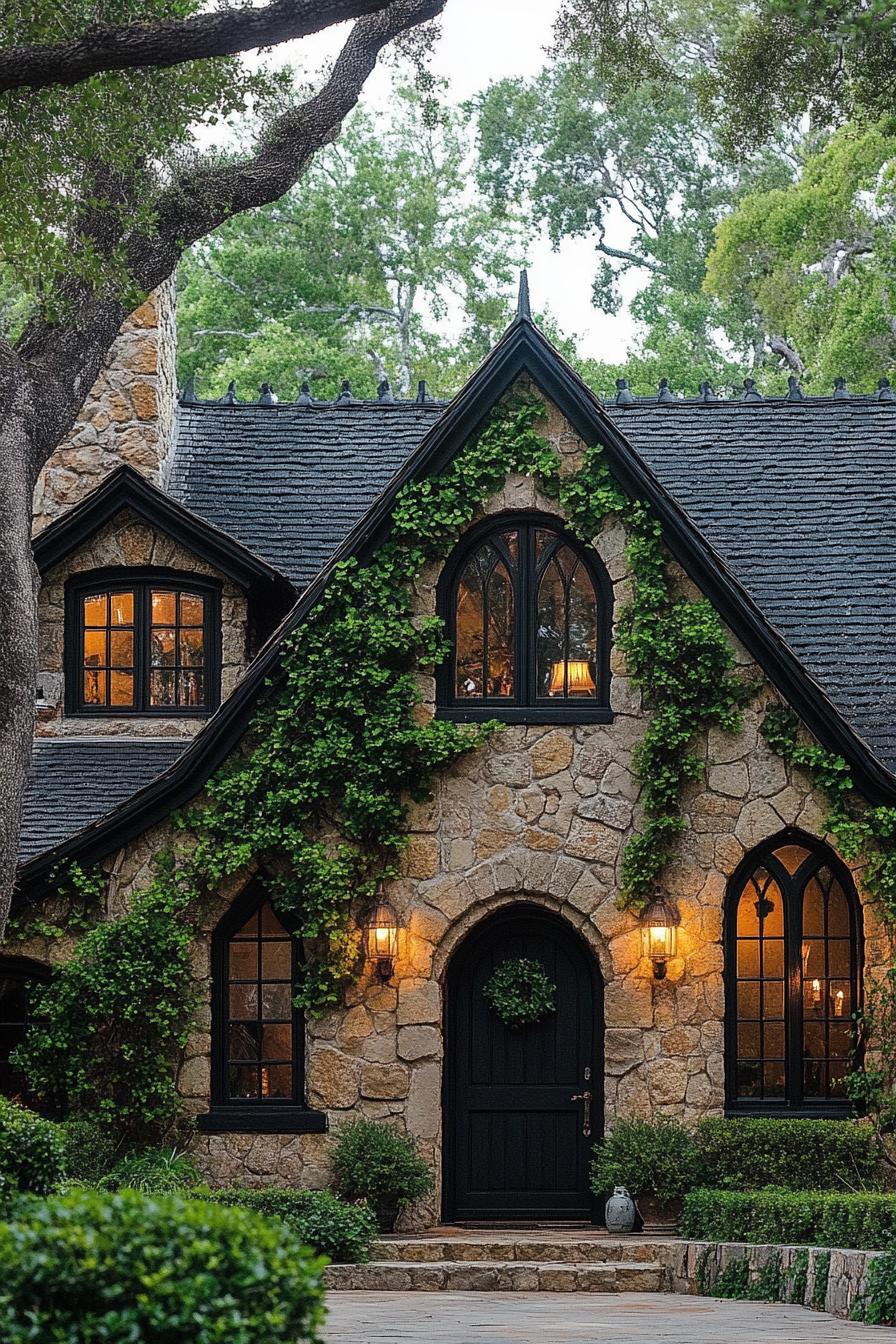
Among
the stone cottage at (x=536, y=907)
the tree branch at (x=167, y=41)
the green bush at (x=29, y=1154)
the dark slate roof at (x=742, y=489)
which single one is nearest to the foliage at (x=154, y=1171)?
the stone cottage at (x=536, y=907)

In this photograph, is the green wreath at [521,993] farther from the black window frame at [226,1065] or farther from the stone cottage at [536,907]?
the black window frame at [226,1065]

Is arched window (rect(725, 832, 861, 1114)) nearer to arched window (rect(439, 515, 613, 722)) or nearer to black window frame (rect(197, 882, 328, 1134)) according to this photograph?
arched window (rect(439, 515, 613, 722))

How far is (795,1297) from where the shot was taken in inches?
468

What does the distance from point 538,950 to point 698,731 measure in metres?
2.29

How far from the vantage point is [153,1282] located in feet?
18.5

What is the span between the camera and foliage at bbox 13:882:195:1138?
1468cm

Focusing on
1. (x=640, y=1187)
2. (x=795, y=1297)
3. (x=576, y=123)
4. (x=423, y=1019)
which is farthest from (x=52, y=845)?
(x=576, y=123)

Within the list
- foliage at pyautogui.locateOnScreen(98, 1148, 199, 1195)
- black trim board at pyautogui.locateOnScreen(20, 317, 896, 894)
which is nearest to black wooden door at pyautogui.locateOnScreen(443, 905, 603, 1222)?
foliage at pyautogui.locateOnScreen(98, 1148, 199, 1195)

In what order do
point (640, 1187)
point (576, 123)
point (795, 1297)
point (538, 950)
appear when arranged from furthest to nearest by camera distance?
point (576, 123)
point (538, 950)
point (640, 1187)
point (795, 1297)

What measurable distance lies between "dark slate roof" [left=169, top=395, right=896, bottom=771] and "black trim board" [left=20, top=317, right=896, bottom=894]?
119 centimetres

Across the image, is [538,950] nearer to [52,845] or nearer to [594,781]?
[594,781]

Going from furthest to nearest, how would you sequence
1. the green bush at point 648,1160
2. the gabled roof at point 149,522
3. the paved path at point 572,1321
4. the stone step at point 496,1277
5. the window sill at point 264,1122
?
the gabled roof at point 149,522, the window sill at point 264,1122, the green bush at point 648,1160, the stone step at point 496,1277, the paved path at point 572,1321

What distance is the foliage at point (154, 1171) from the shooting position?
1366 centimetres

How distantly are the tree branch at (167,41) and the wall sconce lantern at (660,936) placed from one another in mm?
7350
